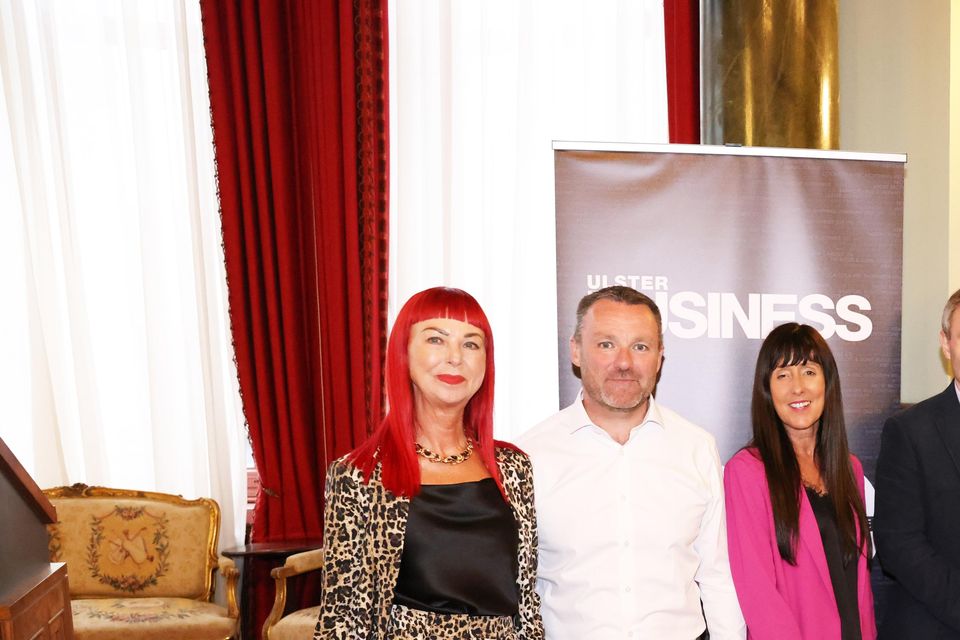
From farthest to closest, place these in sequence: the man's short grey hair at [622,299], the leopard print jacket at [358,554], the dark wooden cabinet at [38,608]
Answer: the man's short grey hair at [622,299], the dark wooden cabinet at [38,608], the leopard print jacket at [358,554]

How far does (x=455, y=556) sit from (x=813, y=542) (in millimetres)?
1008

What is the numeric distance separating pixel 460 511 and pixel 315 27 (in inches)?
110

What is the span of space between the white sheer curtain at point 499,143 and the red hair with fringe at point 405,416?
2.15 meters

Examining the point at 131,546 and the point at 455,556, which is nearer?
the point at 455,556

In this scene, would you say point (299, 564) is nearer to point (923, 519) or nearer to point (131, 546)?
point (131, 546)

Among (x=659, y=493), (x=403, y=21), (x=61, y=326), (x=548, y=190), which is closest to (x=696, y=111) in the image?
(x=548, y=190)

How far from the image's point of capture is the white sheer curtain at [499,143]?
429 cm

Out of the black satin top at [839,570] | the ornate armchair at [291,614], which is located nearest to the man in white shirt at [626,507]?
the black satin top at [839,570]

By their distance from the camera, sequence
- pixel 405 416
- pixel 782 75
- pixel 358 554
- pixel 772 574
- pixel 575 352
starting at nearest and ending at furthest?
1. pixel 358 554
2. pixel 405 416
3. pixel 772 574
4. pixel 575 352
5. pixel 782 75

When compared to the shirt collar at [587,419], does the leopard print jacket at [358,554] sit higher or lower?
lower

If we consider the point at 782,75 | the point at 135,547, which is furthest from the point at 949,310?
the point at 135,547

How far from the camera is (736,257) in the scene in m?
3.13

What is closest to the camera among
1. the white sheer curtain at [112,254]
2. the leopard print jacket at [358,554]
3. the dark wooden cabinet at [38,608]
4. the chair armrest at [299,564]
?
the leopard print jacket at [358,554]

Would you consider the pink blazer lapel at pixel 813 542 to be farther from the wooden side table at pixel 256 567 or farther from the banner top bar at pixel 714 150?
the wooden side table at pixel 256 567
